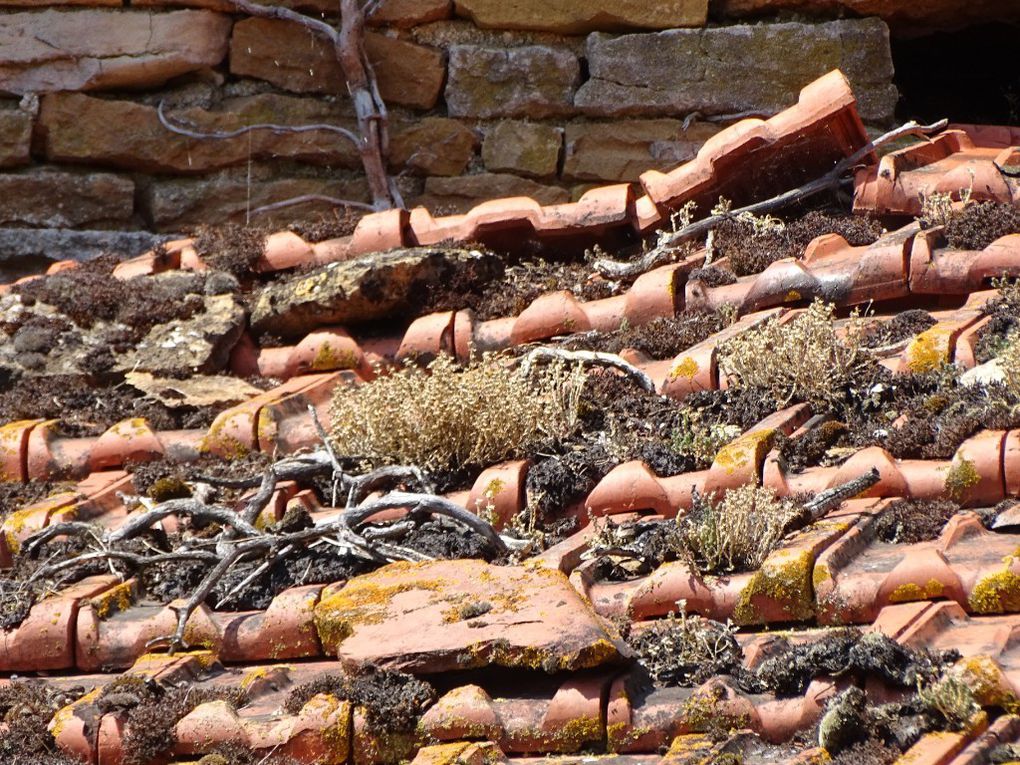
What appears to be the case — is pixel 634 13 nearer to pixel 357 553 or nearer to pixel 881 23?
pixel 881 23

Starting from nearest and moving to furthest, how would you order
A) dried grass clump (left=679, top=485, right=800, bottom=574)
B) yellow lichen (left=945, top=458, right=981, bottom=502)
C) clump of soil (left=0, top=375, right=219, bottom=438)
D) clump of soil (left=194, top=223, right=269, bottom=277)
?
dried grass clump (left=679, top=485, right=800, bottom=574) → yellow lichen (left=945, top=458, right=981, bottom=502) → clump of soil (left=0, top=375, right=219, bottom=438) → clump of soil (left=194, top=223, right=269, bottom=277)

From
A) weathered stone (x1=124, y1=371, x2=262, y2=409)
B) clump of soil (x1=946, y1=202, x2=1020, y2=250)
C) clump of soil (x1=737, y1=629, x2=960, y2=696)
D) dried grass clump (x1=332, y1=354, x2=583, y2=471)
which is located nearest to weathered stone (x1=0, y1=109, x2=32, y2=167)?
weathered stone (x1=124, y1=371, x2=262, y2=409)

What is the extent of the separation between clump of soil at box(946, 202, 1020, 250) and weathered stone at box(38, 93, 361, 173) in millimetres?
5857

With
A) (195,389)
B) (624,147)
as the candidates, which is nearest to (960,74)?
(624,147)

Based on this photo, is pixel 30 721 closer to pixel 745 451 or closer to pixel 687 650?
pixel 687 650

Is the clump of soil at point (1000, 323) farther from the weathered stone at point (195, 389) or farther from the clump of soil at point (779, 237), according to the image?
the weathered stone at point (195, 389)

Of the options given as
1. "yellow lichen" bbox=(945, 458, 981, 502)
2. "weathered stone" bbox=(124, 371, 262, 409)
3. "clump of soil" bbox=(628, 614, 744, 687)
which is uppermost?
"yellow lichen" bbox=(945, 458, 981, 502)

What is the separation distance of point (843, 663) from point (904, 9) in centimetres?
811

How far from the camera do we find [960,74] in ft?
39.7

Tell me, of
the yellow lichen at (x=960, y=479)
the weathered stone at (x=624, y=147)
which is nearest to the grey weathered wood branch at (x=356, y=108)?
the weathered stone at (x=624, y=147)

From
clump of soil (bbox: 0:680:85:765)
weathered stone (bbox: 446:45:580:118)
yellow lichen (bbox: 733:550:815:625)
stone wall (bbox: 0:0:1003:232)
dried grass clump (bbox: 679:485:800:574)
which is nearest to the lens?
yellow lichen (bbox: 733:550:815:625)

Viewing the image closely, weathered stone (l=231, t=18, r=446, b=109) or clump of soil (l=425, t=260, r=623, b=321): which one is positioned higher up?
weathered stone (l=231, t=18, r=446, b=109)

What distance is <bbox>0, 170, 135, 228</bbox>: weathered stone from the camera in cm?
1138

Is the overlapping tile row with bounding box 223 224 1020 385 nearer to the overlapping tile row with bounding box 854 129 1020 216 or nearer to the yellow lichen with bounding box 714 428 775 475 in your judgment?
the overlapping tile row with bounding box 854 129 1020 216
